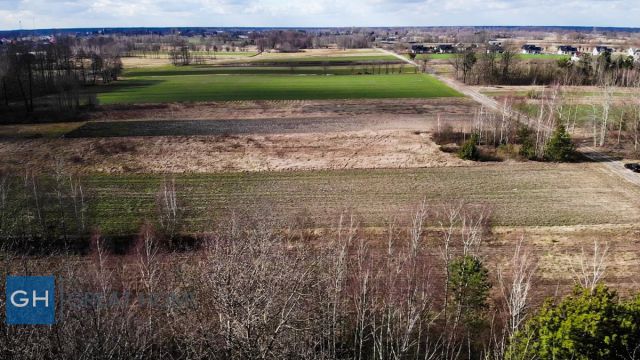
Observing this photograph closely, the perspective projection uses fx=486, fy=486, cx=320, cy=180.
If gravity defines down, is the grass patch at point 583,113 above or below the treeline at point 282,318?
above

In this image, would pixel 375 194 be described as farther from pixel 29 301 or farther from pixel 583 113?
pixel 583 113

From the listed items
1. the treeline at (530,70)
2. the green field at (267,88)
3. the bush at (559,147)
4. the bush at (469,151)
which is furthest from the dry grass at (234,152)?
the treeline at (530,70)

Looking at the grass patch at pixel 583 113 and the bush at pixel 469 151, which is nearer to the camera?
the bush at pixel 469 151

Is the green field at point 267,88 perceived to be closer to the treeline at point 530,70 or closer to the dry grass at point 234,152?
the treeline at point 530,70

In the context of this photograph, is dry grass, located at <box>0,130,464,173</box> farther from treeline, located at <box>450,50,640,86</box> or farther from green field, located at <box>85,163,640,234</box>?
treeline, located at <box>450,50,640,86</box>

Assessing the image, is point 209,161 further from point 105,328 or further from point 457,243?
point 105,328

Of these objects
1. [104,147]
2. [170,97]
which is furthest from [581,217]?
[170,97]
